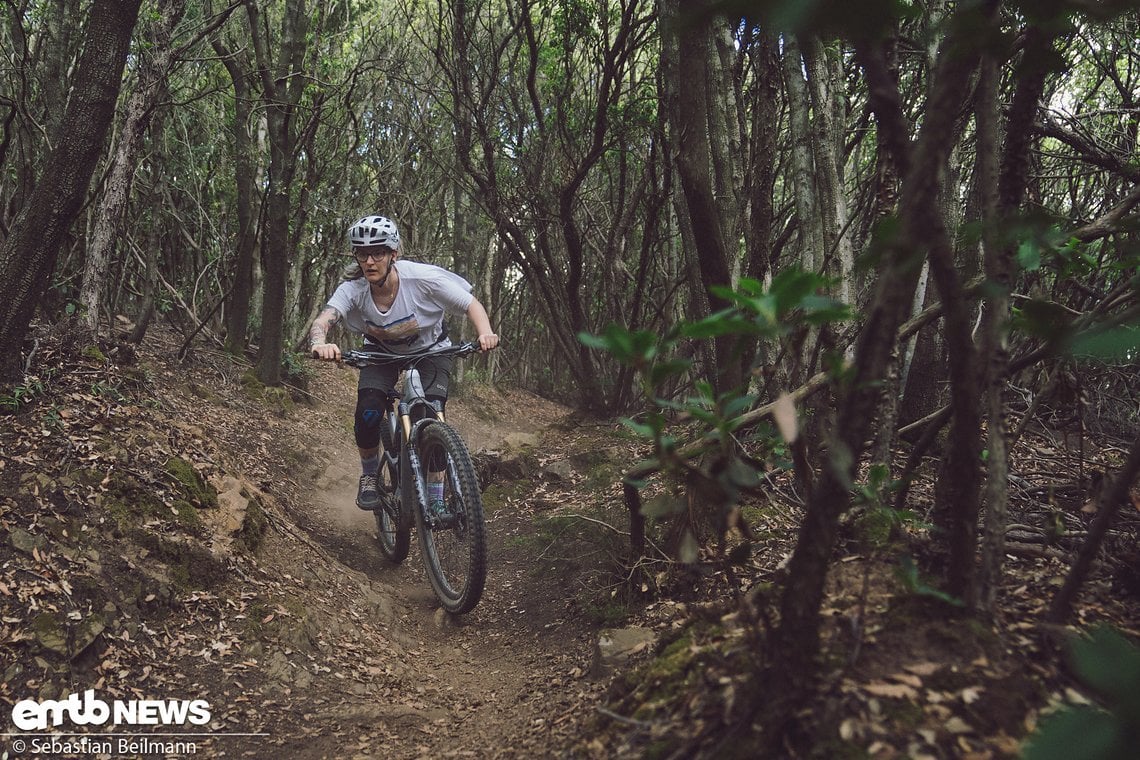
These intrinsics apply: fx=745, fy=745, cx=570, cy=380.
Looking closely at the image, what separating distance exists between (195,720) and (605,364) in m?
8.68

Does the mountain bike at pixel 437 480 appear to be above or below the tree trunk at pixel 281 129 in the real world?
below

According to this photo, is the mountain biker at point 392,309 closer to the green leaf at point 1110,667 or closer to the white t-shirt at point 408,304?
the white t-shirt at point 408,304

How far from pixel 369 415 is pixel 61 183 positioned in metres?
2.36

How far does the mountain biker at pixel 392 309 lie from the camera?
4969mm

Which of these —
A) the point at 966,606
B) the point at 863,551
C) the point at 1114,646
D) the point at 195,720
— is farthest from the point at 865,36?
the point at 195,720

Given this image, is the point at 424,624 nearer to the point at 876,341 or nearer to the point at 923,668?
the point at 923,668

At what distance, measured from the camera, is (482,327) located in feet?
16.5

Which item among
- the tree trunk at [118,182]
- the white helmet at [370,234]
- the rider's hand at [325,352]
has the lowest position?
the rider's hand at [325,352]

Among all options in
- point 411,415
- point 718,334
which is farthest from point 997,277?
point 411,415

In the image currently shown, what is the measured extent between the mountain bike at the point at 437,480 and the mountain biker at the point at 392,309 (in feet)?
0.31

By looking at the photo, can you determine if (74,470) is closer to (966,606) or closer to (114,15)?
(114,15)

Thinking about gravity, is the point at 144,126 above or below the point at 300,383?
above

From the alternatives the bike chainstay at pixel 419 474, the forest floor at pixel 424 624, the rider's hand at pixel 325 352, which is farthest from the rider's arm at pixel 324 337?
the forest floor at pixel 424 624

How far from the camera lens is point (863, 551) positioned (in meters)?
2.39
